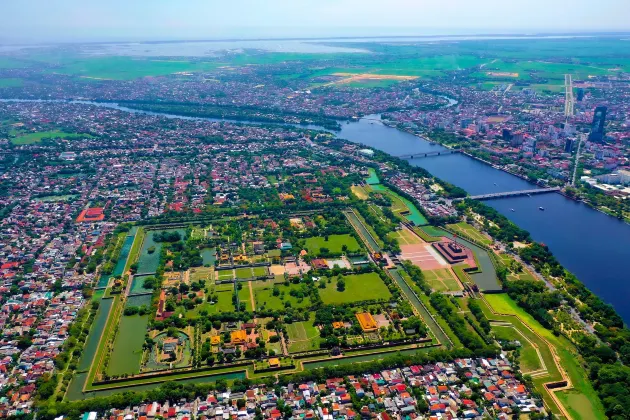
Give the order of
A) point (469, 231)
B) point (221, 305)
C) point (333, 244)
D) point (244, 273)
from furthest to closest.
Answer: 1. point (469, 231)
2. point (333, 244)
3. point (244, 273)
4. point (221, 305)

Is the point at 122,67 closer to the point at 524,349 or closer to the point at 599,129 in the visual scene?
the point at 599,129

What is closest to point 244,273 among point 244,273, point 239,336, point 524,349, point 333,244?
point 244,273

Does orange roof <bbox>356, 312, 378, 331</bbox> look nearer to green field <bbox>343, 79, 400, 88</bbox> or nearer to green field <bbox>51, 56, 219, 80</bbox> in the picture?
green field <bbox>343, 79, 400, 88</bbox>

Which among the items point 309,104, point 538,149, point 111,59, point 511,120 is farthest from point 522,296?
point 111,59

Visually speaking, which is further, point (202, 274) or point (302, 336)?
point (202, 274)

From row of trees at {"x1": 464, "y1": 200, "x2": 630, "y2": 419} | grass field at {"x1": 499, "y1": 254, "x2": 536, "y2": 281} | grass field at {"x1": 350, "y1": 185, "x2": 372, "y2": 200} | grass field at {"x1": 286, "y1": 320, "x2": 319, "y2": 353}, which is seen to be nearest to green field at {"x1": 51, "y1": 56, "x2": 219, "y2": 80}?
grass field at {"x1": 350, "y1": 185, "x2": 372, "y2": 200}
